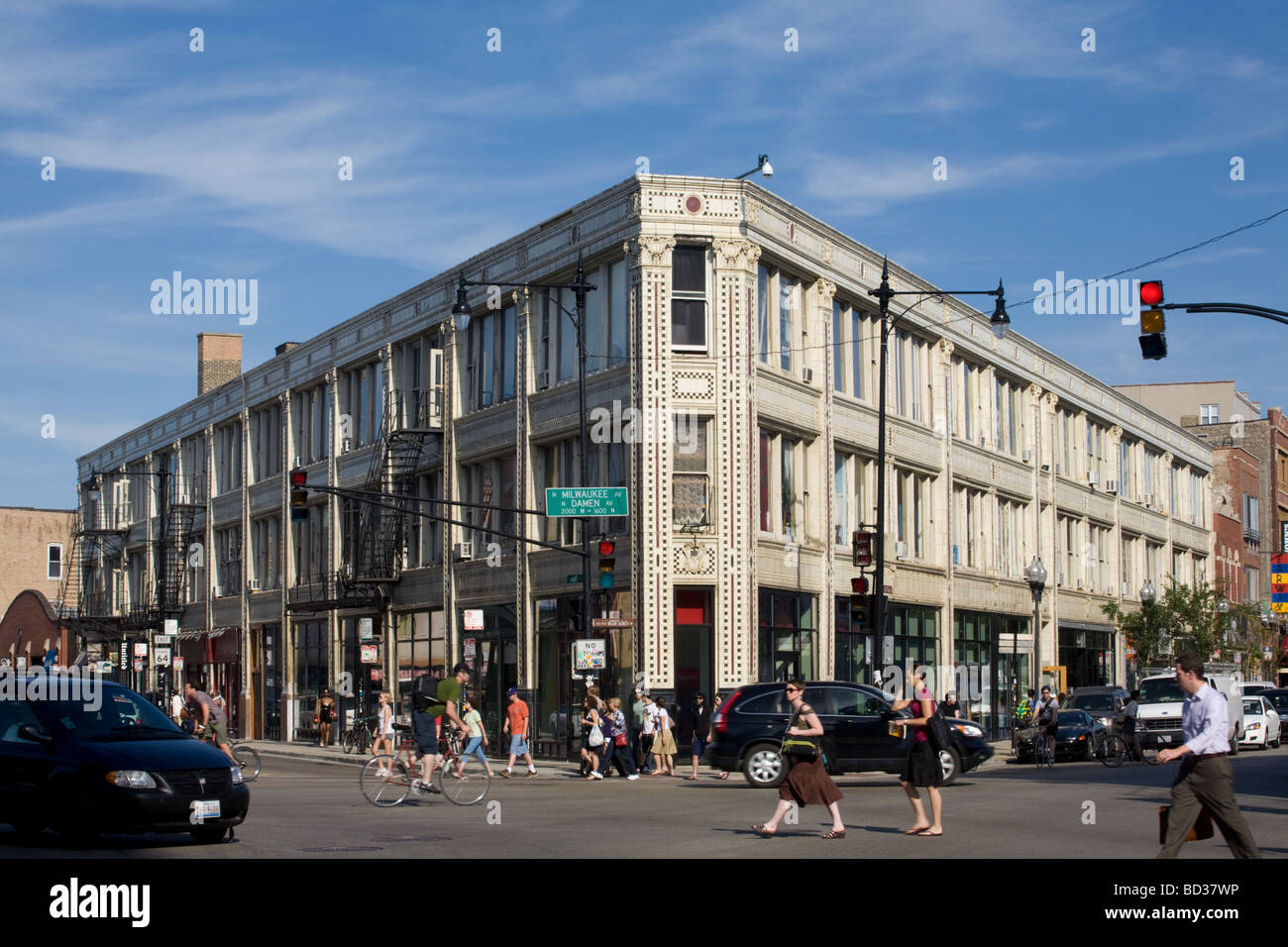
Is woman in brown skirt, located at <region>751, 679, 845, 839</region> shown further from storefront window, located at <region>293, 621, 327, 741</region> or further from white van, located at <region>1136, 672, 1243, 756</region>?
storefront window, located at <region>293, 621, 327, 741</region>

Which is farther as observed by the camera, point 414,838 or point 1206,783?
point 414,838

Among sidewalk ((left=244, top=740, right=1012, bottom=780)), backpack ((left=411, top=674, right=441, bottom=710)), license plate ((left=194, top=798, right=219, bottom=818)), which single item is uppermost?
backpack ((left=411, top=674, right=441, bottom=710))

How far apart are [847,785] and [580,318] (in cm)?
1189

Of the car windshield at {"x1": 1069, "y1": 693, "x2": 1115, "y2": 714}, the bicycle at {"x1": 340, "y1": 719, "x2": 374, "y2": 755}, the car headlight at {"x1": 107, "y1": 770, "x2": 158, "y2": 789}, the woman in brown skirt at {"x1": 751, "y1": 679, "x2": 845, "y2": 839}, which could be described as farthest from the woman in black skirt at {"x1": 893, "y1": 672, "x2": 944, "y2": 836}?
the bicycle at {"x1": 340, "y1": 719, "x2": 374, "y2": 755}

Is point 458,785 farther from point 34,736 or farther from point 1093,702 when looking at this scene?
point 1093,702

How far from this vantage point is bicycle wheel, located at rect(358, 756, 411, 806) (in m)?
21.6

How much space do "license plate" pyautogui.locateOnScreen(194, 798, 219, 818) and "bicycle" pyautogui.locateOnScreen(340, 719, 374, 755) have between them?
2993cm

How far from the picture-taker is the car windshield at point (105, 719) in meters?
15.0

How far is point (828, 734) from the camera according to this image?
26.2 metres

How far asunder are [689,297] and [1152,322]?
1538cm

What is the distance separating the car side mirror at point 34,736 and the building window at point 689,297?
22.4 metres

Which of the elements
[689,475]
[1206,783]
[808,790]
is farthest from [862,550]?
[1206,783]
